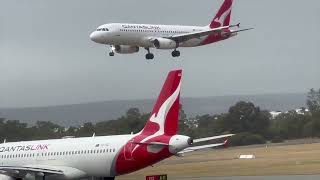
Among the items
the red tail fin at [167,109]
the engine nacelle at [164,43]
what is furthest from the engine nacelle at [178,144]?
the engine nacelle at [164,43]

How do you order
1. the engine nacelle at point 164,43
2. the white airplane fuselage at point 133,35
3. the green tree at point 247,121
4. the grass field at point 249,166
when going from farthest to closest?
the green tree at point 247,121
the white airplane fuselage at point 133,35
the engine nacelle at point 164,43
the grass field at point 249,166

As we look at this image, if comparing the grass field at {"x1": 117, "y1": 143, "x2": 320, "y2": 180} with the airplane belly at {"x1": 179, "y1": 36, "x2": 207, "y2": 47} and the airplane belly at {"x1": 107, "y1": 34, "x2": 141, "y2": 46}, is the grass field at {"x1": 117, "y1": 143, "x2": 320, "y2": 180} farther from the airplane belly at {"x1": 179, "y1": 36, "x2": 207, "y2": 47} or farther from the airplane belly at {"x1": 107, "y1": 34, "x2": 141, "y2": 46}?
the airplane belly at {"x1": 107, "y1": 34, "x2": 141, "y2": 46}

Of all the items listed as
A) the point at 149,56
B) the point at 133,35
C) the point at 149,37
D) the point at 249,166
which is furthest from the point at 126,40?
the point at 249,166

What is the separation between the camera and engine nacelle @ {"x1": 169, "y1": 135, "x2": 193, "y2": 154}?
5334 cm

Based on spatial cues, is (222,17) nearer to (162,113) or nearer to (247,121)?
(162,113)

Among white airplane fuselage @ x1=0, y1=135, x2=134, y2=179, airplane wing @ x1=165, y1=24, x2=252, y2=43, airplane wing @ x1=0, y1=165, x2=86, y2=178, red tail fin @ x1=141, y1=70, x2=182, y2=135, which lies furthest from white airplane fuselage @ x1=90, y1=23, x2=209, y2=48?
red tail fin @ x1=141, y1=70, x2=182, y2=135

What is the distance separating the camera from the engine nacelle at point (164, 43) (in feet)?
271

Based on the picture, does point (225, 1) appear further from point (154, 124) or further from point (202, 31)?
point (154, 124)

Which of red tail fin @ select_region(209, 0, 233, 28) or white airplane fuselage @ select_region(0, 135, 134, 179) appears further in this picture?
Answer: red tail fin @ select_region(209, 0, 233, 28)

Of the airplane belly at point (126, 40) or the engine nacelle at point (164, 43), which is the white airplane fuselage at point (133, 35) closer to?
the airplane belly at point (126, 40)

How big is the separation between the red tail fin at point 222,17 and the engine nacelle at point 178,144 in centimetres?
3930

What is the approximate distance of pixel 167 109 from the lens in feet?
182

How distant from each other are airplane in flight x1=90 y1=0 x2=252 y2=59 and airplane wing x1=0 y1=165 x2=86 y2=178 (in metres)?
23.9

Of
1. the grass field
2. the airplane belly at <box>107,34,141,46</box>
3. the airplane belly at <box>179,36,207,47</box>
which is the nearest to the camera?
the grass field
